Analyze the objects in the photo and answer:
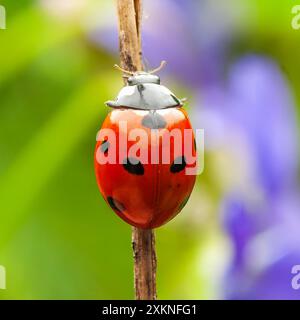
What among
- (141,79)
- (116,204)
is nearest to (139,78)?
(141,79)

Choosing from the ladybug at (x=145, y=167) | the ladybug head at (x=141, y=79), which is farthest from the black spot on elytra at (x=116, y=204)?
the ladybug head at (x=141, y=79)

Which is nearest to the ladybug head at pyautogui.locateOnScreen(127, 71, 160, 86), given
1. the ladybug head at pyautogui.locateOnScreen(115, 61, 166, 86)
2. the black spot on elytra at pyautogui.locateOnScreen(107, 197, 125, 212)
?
the ladybug head at pyautogui.locateOnScreen(115, 61, 166, 86)

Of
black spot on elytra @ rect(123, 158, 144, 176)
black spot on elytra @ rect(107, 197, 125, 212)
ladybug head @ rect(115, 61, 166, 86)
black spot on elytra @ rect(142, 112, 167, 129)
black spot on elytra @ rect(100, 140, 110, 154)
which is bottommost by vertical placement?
black spot on elytra @ rect(107, 197, 125, 212)

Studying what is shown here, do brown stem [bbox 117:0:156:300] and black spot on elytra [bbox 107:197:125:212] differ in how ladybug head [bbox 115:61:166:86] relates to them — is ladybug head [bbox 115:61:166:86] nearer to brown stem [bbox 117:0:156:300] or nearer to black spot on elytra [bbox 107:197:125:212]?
brown stem [bbox 117:0:156:300]

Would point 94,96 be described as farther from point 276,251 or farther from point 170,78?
point 276,251

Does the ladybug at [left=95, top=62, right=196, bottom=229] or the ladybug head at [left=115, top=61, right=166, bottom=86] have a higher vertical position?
the ladybug head at [left=115, top=61, right=166, bottom=86]

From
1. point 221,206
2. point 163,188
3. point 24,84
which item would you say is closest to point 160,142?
point 163,188

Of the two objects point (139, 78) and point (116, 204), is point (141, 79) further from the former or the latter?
point (116, 204)
